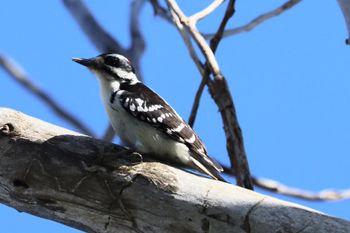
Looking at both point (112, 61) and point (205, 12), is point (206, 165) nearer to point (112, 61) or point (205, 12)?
point (112, 61)

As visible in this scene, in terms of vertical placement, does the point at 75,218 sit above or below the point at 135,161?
below

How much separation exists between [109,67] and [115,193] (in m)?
1.26

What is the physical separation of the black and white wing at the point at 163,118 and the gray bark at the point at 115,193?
0.50 meters

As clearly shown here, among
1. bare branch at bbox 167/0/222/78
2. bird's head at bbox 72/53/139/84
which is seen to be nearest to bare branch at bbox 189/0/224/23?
bare branch at bbox 167/0/222/78

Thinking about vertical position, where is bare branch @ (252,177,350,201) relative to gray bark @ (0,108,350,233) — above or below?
above

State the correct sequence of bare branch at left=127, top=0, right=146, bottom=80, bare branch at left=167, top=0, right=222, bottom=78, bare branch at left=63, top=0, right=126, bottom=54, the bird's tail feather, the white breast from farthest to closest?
bare branch at left=63, top=0, right=126, bottom=54, bare branch at left=127, top=0, right=146, bottom=80, bare branch at left=167, top=0, right=222, bottom=78, the white breast, the bird's tail feather

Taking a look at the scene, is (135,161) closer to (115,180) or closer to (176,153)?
(115,180)

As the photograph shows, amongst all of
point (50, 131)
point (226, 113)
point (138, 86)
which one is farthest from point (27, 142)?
point (226, 113)

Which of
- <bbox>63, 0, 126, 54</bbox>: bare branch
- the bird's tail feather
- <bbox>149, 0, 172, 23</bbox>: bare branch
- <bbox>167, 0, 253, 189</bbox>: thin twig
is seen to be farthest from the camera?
<bbox>149, 0, 172, 23</bbox>: bare branch

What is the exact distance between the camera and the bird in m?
3.27

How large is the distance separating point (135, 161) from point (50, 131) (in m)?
0.43

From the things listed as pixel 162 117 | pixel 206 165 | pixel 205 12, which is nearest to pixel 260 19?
pixel 205 12

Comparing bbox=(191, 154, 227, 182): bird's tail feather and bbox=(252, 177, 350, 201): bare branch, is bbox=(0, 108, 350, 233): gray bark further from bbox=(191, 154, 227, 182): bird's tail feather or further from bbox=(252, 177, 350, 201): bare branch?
bbox=(252, 177, 350, 201): bare branch

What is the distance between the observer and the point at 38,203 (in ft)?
8.96
